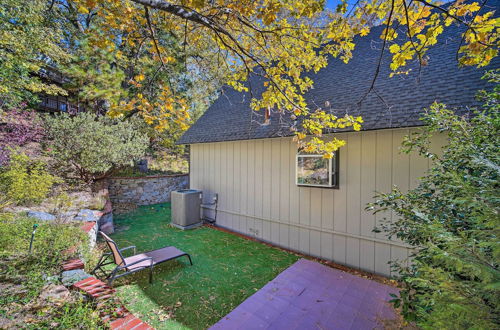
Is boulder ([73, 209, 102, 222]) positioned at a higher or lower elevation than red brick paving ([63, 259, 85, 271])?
higher

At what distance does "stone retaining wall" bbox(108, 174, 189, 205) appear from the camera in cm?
1060

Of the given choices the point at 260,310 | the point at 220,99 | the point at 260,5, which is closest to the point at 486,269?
the point at 260,310

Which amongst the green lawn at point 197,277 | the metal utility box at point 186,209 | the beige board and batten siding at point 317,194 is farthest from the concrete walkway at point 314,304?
the metal utility box at point 186,209

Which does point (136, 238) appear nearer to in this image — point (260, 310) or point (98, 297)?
point (98, 297)

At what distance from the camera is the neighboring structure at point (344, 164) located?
173 inches

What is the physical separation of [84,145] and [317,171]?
29.2 ft

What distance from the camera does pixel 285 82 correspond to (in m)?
3.76

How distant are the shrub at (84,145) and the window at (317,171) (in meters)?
7.80

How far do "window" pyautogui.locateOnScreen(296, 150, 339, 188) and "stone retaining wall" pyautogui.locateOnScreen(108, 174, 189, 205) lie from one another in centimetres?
874

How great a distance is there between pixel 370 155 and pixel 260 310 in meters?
3.78

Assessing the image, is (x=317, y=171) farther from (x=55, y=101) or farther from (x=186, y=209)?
(x=55, y=101)

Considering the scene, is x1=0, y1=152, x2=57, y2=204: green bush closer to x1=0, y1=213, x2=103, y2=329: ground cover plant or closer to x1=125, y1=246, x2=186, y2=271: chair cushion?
x1=0, y1=213, x2=103, y2=329: ground cover plant

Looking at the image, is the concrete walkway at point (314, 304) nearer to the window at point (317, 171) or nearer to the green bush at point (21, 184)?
the window at point (317, 171)

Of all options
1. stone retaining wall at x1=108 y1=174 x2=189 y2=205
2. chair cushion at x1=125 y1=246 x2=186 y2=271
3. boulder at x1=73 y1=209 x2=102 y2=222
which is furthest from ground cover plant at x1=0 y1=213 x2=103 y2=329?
stone retaining wall at x1=108 y1=174 x2=189 y2=205
